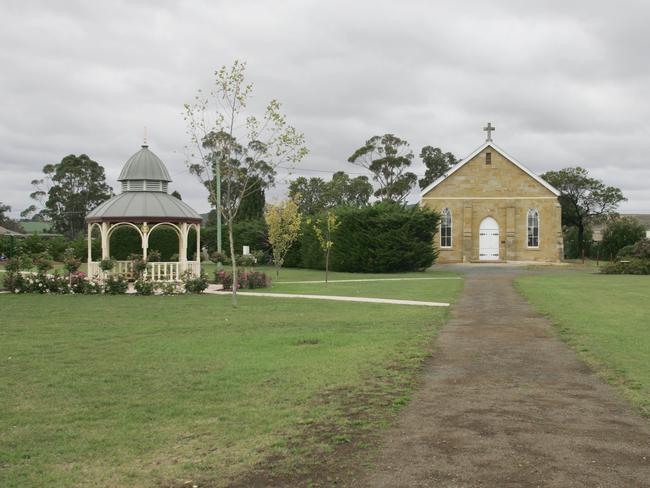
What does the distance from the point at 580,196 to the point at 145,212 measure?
4808 cm

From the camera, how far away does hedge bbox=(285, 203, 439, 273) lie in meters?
37.3

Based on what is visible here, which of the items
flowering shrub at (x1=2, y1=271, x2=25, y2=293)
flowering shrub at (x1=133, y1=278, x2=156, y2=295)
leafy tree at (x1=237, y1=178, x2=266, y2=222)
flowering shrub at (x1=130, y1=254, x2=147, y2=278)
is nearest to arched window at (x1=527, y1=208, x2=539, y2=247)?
leafy tree at (x1=237, y1=178, x2=266, y2=222)

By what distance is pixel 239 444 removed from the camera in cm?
606

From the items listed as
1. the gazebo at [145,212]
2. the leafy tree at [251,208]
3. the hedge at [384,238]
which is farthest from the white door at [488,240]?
the gazebo at [145,212]

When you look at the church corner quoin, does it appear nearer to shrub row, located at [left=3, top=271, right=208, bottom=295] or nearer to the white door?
Answer: the white door

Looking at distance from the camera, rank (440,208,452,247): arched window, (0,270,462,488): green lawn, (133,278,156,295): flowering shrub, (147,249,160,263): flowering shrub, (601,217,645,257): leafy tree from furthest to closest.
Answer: (601,217,645,257): leafy tree < (440,208,452,247): arched window < (147,249,160,263): flowering shrub < (133,278,156,295): flowering shrub < (0,270,462,488): green lawn

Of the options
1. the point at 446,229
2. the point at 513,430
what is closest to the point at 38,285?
the point at 513,430

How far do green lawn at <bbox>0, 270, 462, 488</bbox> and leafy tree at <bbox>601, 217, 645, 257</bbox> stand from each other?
41145 millimetres

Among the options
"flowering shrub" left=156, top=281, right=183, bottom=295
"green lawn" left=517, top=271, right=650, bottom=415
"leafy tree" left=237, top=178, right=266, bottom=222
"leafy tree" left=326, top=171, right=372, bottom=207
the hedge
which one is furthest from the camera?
"leafy tree" left=326, top=171, right=372, bottom=207

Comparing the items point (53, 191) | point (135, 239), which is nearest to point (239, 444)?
point (135, 239)

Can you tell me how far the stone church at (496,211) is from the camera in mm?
48062

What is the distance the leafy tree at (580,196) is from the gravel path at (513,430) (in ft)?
179

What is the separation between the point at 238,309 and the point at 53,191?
2790 inches

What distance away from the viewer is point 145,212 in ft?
83.5
